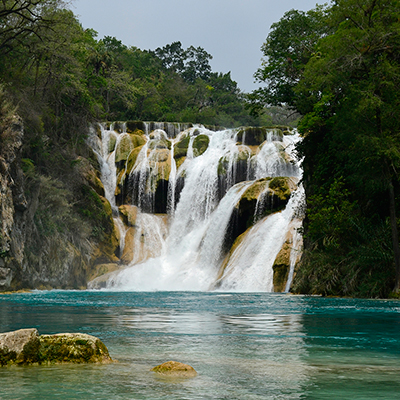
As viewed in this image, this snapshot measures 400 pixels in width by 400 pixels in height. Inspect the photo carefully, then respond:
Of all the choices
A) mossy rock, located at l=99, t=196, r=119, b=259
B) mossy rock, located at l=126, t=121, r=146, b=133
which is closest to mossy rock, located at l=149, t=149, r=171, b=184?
mossy rock, located at l=99, t=196, r=119, b=259

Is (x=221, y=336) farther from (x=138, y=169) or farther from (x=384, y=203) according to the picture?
(x=138, y=169)

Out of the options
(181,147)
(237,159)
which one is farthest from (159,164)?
(237,159)

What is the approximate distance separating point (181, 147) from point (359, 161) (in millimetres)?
24995

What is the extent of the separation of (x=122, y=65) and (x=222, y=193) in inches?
1556

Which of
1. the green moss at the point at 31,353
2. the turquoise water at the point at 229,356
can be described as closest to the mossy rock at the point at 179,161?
the turquoise water at the point at 229,356

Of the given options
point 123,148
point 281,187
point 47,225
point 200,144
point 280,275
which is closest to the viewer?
point 280,275

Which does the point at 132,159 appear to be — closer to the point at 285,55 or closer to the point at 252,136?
the point at 252,136

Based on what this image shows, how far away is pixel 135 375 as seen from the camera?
18.1ft

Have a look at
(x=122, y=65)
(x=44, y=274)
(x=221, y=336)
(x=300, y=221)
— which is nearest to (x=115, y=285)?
(x=44, y=274)

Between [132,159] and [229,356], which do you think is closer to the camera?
[229,356]

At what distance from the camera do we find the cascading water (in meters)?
27.7

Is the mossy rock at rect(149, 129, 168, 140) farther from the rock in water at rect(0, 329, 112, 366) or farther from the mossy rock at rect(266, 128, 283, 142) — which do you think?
Answer: the rock in water at rect(0, 329, 112, 366)

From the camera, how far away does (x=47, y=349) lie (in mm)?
6199

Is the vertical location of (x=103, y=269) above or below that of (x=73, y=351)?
below
